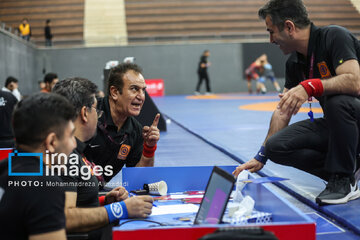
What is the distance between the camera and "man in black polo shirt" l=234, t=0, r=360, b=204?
2.87 metres

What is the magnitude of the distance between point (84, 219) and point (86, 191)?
22 cm

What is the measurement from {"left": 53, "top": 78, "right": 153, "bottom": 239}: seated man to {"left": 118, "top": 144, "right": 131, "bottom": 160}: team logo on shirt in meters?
0.93

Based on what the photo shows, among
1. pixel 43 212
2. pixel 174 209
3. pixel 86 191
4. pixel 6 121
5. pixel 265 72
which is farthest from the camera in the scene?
pixel 265 72

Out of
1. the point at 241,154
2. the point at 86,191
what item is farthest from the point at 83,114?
the point at 241,154

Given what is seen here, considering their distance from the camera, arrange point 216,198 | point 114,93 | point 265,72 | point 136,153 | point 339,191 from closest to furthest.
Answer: point 216,198 < point 339,191 < point 114,93 < point 136,153 < point 265,72

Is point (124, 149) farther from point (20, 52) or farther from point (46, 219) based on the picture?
point (20, 52)

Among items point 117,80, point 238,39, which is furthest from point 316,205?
point 238,39

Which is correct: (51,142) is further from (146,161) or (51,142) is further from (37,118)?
(146,161)

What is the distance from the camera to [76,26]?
2361 centimetres

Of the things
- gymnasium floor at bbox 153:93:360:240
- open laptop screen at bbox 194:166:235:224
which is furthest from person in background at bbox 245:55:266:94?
open laptop screen at bbox 194:166:235:224

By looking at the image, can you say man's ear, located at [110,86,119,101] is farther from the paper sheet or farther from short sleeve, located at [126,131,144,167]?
the paper sheet

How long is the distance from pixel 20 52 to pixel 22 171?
1770 cm

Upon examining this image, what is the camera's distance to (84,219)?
1.87 m

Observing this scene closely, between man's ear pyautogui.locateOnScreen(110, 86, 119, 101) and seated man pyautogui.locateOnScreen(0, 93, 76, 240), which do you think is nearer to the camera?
seated man pyautogui.locateOnScreen(0, 93, 76, 240)
